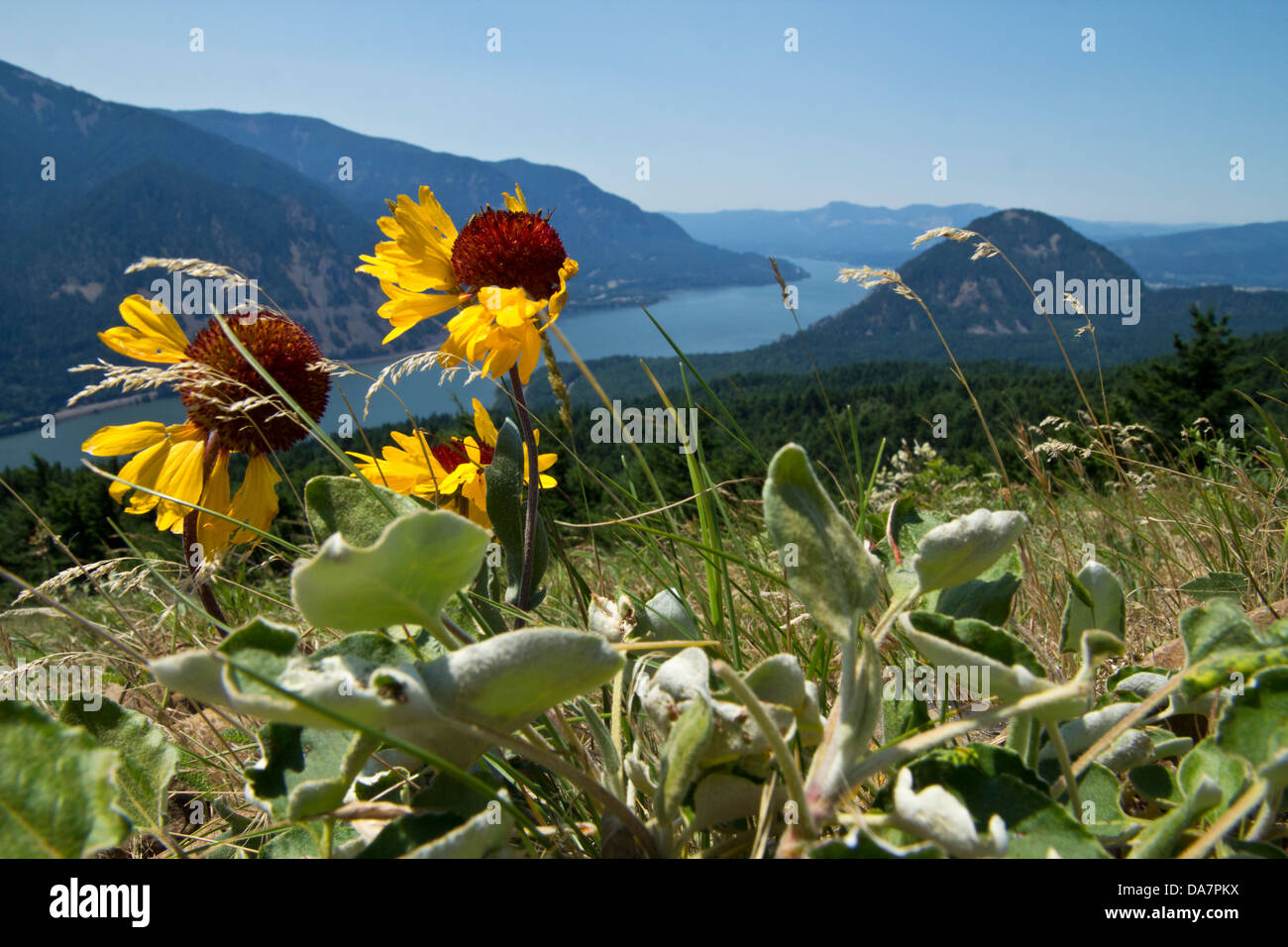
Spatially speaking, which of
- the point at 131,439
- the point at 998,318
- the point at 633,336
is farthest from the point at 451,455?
the point at 998,318

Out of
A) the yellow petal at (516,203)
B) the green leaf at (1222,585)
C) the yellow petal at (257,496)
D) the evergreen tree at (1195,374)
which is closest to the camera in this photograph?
the green leaf at (1222,585)

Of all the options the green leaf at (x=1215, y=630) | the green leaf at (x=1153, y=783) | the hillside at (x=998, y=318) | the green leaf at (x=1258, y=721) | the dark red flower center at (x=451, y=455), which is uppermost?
the hillside at (x=998, y=318)

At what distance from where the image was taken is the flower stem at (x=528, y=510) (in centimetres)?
132

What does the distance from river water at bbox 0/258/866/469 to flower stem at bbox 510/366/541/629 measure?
50.1 m

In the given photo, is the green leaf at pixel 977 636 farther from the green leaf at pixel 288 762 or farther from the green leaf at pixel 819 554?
the green leaf at pixel 288 762

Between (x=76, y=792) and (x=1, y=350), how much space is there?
164132mm

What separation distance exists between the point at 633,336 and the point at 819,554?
10374cm

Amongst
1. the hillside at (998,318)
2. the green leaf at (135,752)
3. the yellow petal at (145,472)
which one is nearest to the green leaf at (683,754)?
the green leaf at (135,752)

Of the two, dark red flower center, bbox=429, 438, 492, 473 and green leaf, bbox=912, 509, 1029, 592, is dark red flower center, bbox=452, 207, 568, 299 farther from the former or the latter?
green leaf, bbox=912, 509, 1029, 592

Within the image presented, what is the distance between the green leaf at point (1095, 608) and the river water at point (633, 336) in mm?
50805

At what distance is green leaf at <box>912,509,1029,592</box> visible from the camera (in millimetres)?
806

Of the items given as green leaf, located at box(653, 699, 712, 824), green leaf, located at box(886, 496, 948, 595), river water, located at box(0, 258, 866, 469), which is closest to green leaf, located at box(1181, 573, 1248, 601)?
green leaf, located at box(886, 496, 948, 595)

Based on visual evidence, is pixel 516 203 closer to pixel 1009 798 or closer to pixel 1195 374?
pixel 1009 798
